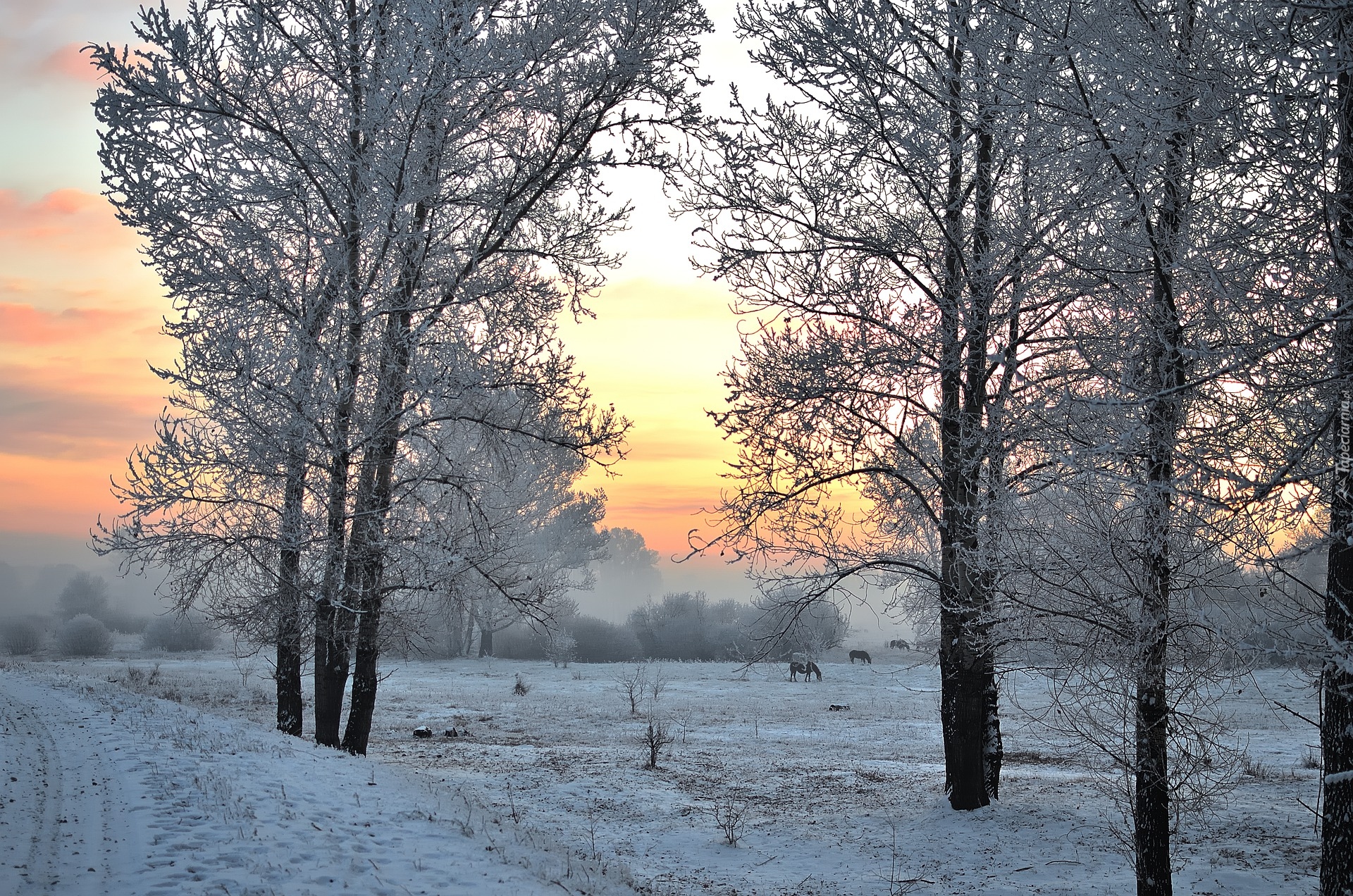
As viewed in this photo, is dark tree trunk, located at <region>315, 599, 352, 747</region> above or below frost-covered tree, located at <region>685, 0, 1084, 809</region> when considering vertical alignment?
below

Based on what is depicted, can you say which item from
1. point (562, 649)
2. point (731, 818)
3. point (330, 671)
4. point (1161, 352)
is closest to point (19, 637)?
point (562, 649)

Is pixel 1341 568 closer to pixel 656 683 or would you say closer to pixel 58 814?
→ pixel 58 814

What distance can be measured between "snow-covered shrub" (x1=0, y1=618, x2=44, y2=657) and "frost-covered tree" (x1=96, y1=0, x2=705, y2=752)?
40.5 m

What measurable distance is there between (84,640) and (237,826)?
42083 millimetres

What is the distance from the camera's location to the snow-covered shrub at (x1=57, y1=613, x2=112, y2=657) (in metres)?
39.7

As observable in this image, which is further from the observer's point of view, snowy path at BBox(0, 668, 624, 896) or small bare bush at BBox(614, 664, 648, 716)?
small bare bush at BBox(614, 664, 648, 716)

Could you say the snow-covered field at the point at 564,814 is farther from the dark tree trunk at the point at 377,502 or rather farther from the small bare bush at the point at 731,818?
the dark tree trunk at the point at 377,502

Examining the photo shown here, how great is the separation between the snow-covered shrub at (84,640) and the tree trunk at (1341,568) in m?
46.8

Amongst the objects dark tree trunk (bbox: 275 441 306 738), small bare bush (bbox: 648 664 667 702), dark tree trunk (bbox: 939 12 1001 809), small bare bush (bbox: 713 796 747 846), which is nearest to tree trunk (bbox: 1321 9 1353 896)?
dark tree trunk (bbox: 939 12 1001 809)

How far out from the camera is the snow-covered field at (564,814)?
5953 millimetres

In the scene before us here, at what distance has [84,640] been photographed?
3984 cm

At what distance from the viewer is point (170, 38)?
384 inches

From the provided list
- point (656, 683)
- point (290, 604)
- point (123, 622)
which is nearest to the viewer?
point (290, 604)

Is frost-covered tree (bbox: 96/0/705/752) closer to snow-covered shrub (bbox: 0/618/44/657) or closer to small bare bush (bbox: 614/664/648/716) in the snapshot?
small bare bush (bbox: 614/664/648/716)
